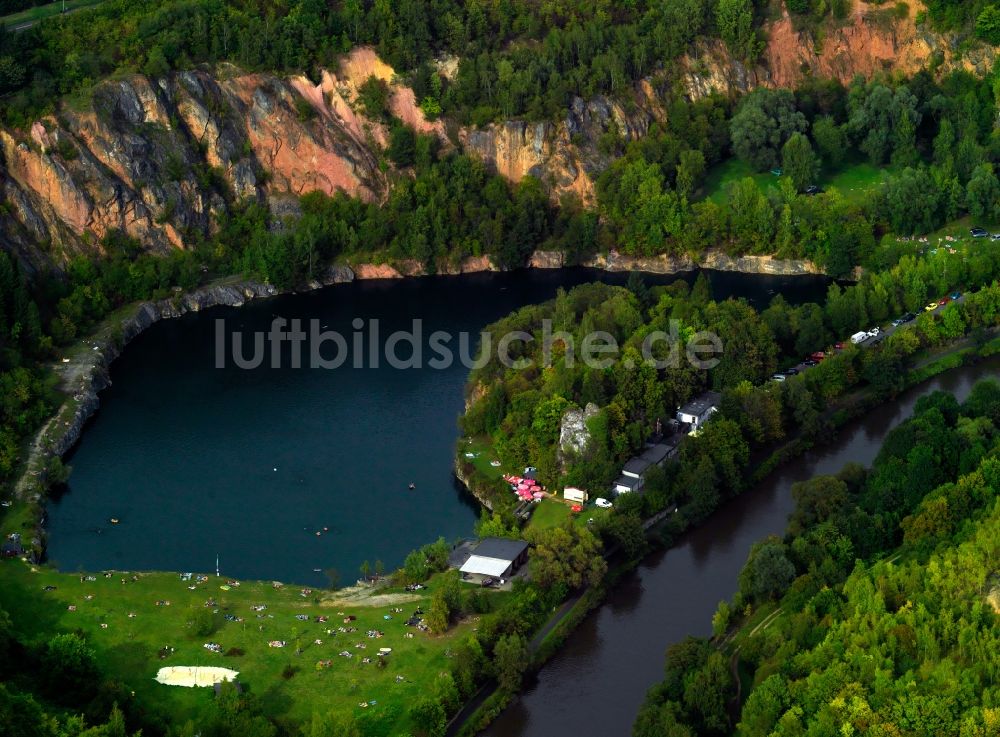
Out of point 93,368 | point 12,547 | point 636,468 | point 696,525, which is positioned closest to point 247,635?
point 12,547

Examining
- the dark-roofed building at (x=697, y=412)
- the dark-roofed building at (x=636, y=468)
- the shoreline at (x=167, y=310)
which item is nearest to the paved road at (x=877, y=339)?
the dark-roofed building at (x=697, y=412)

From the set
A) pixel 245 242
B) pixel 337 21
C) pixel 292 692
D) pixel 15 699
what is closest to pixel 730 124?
pixel 337 21

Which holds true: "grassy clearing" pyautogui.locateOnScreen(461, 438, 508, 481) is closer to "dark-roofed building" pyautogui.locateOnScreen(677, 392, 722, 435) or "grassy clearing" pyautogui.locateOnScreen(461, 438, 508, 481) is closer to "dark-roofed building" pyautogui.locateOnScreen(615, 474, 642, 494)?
"dark-roofed building" pyautogui.locateOnScreen(615, 474, 642, 494)

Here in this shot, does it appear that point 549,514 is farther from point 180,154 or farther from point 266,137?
point 266,137

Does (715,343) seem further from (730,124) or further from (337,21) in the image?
(337,21)

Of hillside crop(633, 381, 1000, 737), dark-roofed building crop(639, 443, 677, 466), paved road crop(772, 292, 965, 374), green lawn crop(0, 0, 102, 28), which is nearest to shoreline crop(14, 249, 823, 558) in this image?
dark-roofed building crop(639, 443, 677, 466)

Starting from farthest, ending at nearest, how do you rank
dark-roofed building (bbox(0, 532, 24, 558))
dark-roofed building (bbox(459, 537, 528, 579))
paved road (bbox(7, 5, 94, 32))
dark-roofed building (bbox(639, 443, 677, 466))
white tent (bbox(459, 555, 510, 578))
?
paved road (bbox(7, 5, 94, 32)) → dark-roofed building (bbox(639, 443, 677, 466)) → dark-roofed building (bbox(0, 532, 24, 558)) → dark-roofed building (bbox(459, 537, 528, 579)) → white tent (bbox(459, 555, 510, 578))

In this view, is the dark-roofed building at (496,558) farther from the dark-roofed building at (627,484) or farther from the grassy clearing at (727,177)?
the grassy clearing at (727,177)
